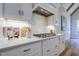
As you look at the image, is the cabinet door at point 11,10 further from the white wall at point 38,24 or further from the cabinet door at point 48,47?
the cabinet door at point 48,47

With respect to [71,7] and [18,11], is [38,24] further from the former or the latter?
[71,7]

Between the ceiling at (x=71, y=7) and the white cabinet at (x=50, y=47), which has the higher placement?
the ceiling at (x=71, y=7)

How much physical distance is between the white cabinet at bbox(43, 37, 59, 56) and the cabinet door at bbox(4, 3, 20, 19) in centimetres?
50

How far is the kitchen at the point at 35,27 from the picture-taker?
4.31ft

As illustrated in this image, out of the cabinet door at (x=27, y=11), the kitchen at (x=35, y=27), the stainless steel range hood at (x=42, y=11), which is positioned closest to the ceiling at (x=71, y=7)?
the kitchen at (x=35, y=27)

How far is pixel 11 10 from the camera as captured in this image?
140cm

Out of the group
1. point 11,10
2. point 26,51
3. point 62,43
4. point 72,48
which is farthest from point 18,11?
point 72,48

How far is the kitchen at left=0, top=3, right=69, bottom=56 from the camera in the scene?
4.31 feet

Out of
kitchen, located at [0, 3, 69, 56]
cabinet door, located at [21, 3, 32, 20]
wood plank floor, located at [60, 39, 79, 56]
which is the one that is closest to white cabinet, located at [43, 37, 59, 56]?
kitchen, located at [0, 3, 69, 56]

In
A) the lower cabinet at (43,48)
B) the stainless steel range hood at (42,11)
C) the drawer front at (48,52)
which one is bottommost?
the drawer front at (48,52)

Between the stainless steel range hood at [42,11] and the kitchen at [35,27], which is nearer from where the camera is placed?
the kitchen at [35,27]

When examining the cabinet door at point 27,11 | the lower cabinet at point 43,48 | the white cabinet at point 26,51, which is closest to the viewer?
the white cabinet at point 26,51

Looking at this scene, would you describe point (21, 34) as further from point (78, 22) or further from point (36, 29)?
point (78, 22)

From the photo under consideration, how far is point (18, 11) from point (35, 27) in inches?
11.6
